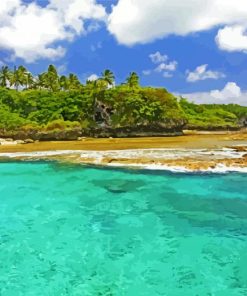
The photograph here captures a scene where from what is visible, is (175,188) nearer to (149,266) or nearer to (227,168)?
(227,168)

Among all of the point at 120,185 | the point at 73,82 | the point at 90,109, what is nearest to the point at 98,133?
the point at 90,109

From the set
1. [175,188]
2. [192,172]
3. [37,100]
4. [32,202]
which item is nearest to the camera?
[32,202]

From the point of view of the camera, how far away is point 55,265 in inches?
562

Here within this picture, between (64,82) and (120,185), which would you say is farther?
(64,82)

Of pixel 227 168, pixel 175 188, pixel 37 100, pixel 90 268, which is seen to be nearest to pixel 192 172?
pixel 227 168

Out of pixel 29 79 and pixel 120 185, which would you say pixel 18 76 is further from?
pixel 120 185

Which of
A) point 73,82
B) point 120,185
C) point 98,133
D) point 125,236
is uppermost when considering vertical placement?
point 73,82

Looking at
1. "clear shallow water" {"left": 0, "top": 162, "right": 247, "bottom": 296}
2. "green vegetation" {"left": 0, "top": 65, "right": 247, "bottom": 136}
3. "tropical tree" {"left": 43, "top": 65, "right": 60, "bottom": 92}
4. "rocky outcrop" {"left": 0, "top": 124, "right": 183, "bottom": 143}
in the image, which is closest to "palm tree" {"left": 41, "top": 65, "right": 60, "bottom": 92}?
"tropical tree" {"left": 43, "top": 65, "right": 60, "bottom": 92}

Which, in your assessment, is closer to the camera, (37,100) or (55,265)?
(55,265)

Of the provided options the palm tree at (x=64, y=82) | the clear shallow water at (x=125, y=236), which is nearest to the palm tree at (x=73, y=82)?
the palm tree at (x=64, y=82)

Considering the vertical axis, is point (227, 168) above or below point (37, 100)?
below

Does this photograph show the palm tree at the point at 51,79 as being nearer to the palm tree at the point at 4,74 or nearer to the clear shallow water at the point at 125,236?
the palm tree at the point at 4,74

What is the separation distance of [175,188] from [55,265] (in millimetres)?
13997

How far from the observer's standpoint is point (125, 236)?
17.4 metres
